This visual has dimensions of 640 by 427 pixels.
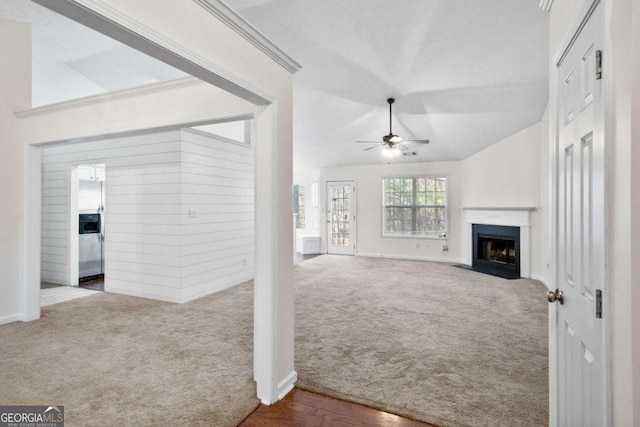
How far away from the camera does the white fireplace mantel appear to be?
558 centimetres

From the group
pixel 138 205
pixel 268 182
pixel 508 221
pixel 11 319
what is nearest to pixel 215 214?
pixel 138 205

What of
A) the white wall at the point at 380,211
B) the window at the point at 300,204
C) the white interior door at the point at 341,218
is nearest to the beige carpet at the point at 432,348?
the white wall at the point at 380,211

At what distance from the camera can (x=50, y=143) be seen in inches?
146

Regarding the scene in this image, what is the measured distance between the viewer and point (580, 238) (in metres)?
1.32

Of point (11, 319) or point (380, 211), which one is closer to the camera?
point (11, 319)

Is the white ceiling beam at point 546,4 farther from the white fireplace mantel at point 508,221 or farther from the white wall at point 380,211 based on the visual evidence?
the white wall at point 380,211

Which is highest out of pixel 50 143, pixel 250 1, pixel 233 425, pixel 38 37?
pixel 38 37

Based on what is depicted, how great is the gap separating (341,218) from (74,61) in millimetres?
6340

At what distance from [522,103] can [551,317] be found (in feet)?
13.6

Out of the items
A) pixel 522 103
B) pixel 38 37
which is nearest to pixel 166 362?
pixel 38 37

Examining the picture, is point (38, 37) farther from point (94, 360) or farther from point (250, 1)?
point (94, 360)

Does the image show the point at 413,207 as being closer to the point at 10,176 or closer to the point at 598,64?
the point at 598,64

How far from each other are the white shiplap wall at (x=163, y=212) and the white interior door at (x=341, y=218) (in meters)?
3.53

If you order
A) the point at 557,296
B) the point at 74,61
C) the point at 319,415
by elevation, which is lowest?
the point at 319,415
